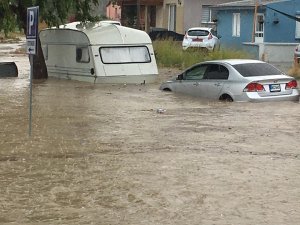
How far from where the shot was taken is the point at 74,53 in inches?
944

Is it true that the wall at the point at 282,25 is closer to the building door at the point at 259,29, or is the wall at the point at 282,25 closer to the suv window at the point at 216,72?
the building door at the point at 259,29

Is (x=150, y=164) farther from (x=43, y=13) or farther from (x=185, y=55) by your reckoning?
(x=185, y=55)

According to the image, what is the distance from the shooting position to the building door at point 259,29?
39522 millimetres

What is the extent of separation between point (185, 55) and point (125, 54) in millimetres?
7789

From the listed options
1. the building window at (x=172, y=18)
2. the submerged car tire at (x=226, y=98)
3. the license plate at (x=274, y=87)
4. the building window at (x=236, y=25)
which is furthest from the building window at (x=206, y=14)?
the license plate at (x=274, y=87)

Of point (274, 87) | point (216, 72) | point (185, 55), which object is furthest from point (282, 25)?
point (274, 87)

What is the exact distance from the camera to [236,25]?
1649 inches

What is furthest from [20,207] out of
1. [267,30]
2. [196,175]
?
[267,30]

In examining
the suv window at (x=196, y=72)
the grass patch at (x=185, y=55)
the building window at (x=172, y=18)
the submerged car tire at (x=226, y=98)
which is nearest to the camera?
the submerged car tire at (x=226, y=98)

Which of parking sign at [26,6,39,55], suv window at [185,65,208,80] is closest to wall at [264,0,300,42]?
suv window at [185,65,208,80]

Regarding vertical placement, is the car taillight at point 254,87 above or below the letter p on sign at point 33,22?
below

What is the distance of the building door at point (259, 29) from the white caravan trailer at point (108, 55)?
675 inches

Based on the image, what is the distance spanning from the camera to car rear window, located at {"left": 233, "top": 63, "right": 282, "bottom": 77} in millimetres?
16812

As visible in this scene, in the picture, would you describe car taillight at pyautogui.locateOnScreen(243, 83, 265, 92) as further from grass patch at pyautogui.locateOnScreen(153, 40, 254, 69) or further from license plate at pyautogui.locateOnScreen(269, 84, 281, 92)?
grass patch at pyautogui.locateOnScreen(153, 40, 254, 69)
